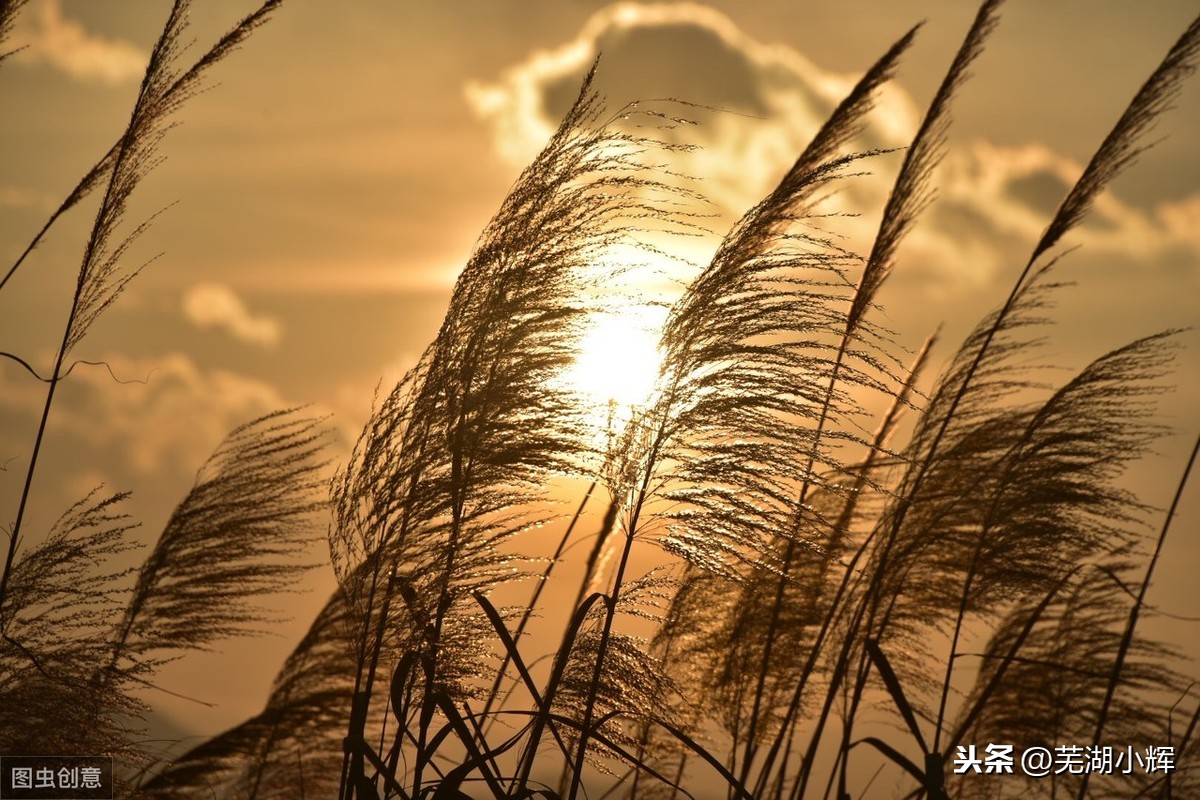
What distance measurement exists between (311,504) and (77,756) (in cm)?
136

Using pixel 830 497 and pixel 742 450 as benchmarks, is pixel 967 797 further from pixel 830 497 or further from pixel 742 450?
pixel 742 450

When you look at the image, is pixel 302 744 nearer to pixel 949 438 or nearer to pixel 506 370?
pixel 506 370

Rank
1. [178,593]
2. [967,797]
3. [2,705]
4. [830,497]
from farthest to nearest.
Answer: [967,797]
[830,497]
[178,593]
[2,705]

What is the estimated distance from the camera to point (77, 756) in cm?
312

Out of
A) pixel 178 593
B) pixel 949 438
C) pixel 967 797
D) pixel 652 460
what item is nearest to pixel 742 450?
pixel 652 460

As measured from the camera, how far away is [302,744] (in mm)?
4281

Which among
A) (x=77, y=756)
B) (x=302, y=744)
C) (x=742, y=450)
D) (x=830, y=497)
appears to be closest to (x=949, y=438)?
(x=830, y=497)

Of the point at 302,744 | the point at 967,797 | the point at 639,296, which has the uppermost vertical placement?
the point at 639,296

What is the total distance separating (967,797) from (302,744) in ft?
10.1

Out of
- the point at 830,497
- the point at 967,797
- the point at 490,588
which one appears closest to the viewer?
the point at 490,588

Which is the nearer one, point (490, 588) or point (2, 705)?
point (490, 588)

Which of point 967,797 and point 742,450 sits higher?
point 742,450

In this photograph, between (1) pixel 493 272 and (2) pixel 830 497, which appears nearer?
(1) pixel 493 272

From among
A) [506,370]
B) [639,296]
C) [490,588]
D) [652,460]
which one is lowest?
[490,588]
